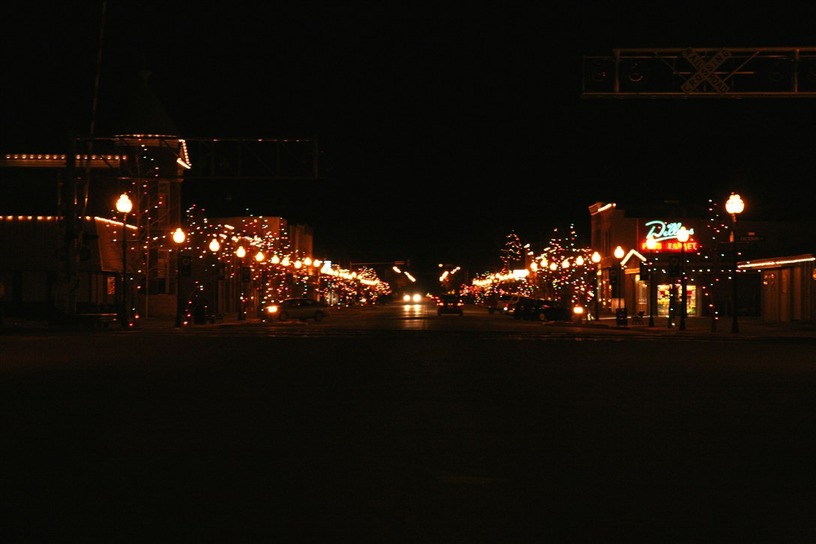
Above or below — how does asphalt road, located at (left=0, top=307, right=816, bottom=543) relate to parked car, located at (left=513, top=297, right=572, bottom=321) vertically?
below

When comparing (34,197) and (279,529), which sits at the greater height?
(34,197)

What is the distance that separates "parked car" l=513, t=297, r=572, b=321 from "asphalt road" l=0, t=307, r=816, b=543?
47698 mm

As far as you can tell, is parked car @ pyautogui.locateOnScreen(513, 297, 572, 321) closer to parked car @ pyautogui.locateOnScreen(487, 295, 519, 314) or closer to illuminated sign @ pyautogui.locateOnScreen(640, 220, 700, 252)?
illuminated sign @ pyautogui.locateOnScreen(640, 220, 700, 252)

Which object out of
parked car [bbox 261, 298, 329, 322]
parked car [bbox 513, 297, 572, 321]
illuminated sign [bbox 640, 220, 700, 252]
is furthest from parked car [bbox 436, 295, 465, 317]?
parked car [bbox 261, 298, 329, 322]

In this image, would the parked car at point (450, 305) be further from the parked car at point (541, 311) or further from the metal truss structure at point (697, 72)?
the metal truss structure at point (697, 72)

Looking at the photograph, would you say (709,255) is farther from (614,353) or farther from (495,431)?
(495,431)

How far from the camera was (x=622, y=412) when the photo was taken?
52.5 ft

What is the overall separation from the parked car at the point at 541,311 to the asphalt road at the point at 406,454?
4770 cm

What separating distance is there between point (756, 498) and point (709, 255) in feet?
226

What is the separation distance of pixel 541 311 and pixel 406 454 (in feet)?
205

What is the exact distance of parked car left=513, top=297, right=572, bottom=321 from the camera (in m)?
→ 72.2

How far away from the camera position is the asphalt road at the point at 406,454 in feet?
28.4

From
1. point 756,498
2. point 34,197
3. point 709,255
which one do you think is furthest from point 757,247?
point 756,498

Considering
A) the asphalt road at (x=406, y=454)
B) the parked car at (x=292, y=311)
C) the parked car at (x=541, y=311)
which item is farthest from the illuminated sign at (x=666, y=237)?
the asphalt road at (x=406, y=454)
